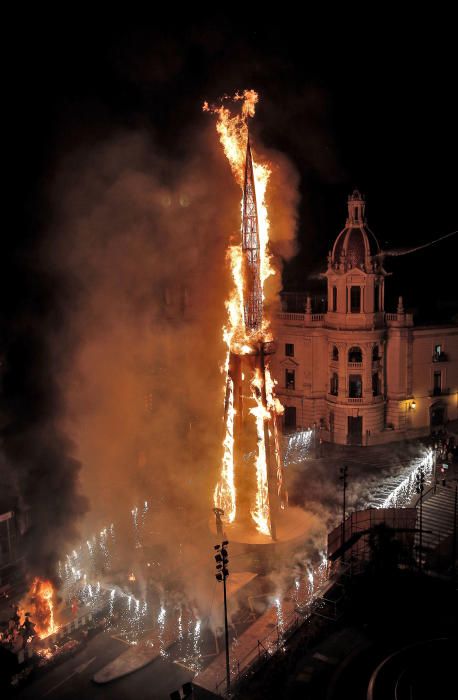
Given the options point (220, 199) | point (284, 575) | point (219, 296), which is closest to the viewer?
point (284, 575)

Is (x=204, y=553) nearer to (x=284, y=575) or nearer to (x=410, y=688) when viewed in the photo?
(x=284, y=575)

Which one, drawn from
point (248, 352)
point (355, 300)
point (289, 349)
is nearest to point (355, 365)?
point (355, 300)

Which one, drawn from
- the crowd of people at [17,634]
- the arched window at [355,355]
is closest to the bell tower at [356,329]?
the arched window at [355,355]

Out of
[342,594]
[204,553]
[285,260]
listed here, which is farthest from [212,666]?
[285,260]

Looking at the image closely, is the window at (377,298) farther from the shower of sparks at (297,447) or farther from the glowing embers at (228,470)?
the glowing embers at (228,470)

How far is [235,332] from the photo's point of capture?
29406 mm

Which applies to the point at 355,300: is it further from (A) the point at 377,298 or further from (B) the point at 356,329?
(B) the point at 356,329

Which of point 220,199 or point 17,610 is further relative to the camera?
point 220,199

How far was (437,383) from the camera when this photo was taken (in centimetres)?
4656

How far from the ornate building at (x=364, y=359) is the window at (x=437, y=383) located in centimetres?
7

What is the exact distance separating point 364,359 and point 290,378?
630 centimetres

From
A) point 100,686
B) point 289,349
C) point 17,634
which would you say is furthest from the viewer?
point 289,349

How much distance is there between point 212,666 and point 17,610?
8523 mm

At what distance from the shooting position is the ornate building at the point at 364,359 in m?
43.8
